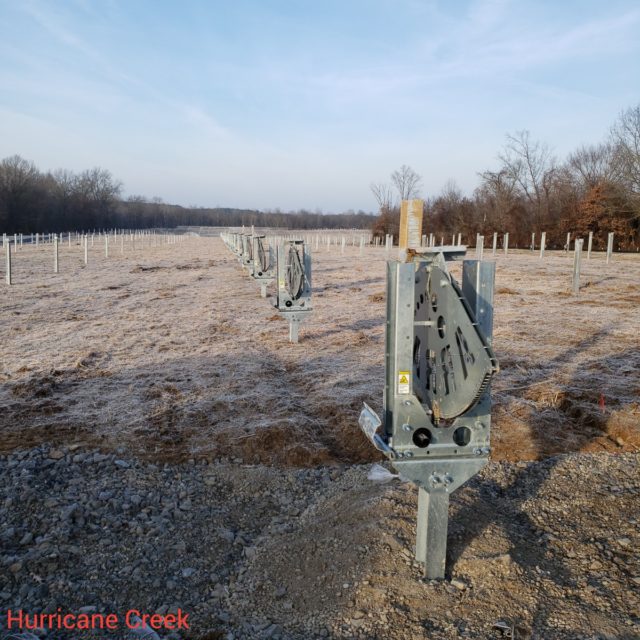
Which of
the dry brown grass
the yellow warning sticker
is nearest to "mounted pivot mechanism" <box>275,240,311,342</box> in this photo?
the dry brown grass

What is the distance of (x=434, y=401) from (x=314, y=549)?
1.21m

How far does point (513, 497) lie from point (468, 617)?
1.70m

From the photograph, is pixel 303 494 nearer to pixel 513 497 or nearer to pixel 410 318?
pixel 513 497

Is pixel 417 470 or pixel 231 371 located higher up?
pixel 417 470

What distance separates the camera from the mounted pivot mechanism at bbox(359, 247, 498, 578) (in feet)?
10.1

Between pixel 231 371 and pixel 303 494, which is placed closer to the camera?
pixel 303 494

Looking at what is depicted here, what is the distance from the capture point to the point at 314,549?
364cm

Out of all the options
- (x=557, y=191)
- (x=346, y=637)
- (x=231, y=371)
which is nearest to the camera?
(x=346, y=637)

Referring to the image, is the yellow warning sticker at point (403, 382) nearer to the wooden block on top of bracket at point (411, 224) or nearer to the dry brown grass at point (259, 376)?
the wooden block on top of bracket at point (411, 224)

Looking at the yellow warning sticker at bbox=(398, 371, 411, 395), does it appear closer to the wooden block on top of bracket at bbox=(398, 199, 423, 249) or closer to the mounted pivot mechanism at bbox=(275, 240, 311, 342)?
the wooden block on top of bracket at bbox=(398, 199, 423, 249)

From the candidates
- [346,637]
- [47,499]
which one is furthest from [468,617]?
[47,499]

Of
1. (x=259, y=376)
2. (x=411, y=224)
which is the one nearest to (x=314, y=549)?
(x=411, y=224)

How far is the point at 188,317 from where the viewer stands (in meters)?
12.9

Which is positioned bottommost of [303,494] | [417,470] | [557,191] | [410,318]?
[303,494]
